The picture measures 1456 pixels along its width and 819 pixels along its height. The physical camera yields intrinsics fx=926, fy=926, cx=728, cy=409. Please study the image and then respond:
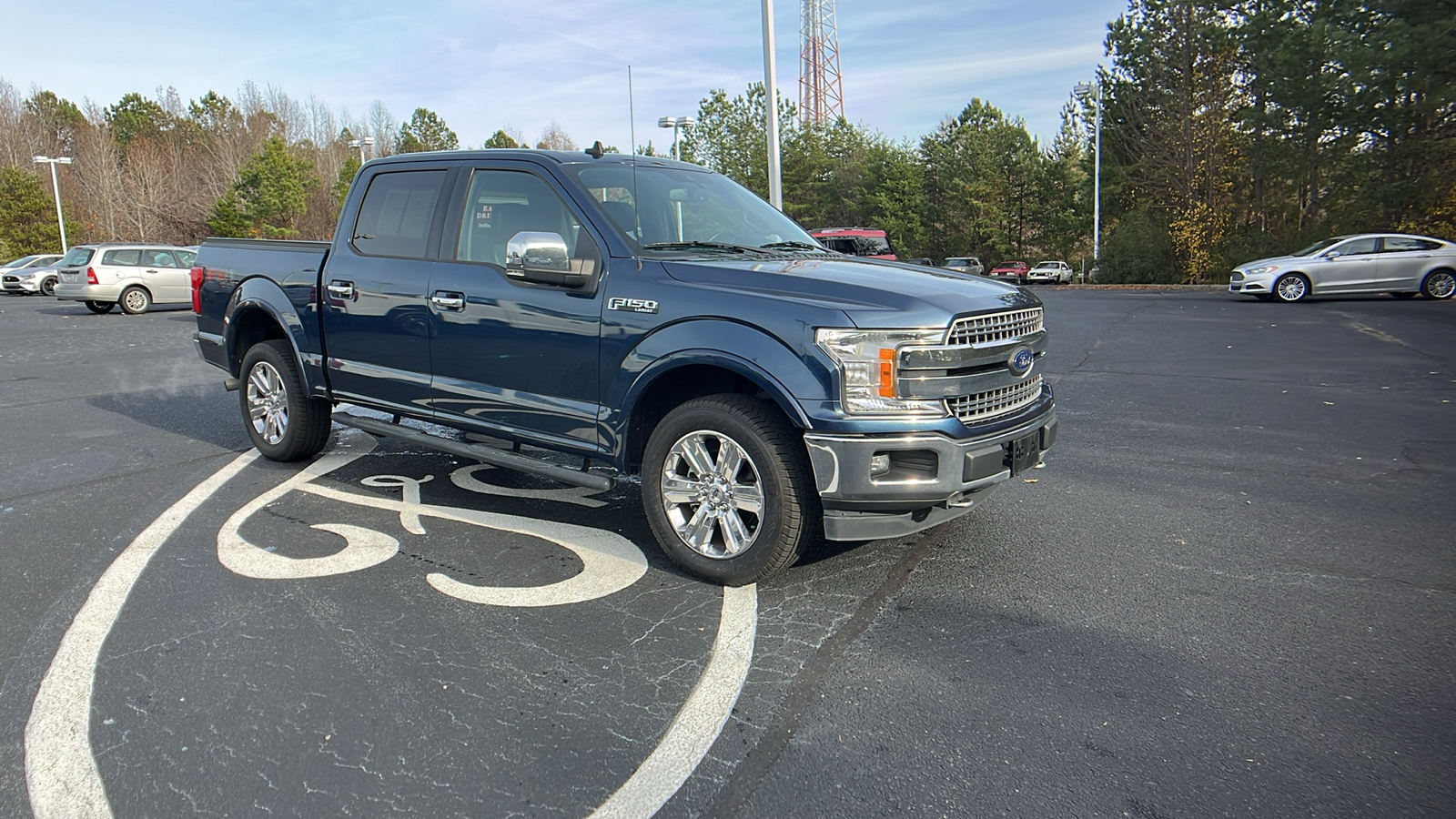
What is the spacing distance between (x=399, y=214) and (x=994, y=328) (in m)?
3.58

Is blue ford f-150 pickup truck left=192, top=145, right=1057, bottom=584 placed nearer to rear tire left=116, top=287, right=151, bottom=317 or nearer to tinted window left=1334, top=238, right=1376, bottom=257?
tinted window left=1334, top=238, right=1376, bottom=257

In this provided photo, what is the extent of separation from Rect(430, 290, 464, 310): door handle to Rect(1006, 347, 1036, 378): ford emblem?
2.84 metres

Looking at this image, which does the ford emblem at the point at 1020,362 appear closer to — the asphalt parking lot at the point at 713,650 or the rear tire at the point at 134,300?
the asphalt parking lot at the point at 713,650

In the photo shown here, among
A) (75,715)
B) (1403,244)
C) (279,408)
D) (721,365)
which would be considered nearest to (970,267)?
(721,365)

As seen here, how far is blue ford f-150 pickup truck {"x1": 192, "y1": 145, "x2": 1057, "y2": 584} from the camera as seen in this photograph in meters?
3.79

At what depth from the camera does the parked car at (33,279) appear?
3284 centimetres

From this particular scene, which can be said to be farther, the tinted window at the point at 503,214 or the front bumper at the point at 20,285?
the front bumper at the point at 20,285

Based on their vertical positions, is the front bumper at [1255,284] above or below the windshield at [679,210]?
below

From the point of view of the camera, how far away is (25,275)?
3291 cm

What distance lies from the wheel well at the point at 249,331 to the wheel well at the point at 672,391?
3299mm

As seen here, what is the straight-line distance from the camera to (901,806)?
2.53m

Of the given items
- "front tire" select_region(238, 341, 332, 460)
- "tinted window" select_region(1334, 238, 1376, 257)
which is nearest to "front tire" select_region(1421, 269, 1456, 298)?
Answer: "tinted window" select_region(1334, 238, 1376, 257)

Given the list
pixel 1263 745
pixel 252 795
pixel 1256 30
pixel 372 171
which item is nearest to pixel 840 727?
pixel 1263 745

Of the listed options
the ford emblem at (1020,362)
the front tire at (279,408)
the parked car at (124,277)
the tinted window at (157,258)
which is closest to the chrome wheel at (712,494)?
the ford emblem at (1020,362)
